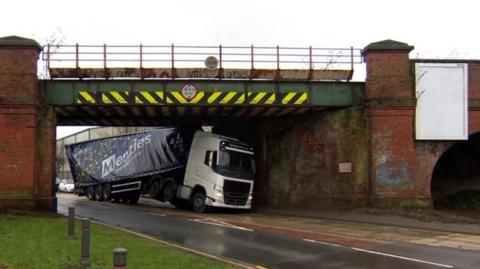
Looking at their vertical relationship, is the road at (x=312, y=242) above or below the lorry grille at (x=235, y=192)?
below

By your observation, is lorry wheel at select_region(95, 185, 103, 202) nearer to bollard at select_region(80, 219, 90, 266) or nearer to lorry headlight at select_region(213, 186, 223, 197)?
lorry headlight at select_region(213, 186, 223, 197)

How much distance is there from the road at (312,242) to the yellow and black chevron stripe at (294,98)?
511 cm

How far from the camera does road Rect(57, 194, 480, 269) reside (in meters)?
11.9

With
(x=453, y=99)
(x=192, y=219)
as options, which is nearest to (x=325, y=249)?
(x=192, y=219)

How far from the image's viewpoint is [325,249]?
13.6 m

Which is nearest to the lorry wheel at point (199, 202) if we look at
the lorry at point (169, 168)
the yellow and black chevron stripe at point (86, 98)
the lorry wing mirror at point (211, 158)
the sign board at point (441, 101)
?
the lorry at point (169, 168)

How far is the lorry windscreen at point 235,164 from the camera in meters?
26.3

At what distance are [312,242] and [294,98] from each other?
1058 centimetres

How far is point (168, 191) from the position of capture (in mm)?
30406

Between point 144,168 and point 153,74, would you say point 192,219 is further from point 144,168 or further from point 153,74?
point 144,168

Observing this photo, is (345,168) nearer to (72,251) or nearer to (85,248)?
(72,251)

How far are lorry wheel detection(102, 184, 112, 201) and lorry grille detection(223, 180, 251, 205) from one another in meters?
11.5

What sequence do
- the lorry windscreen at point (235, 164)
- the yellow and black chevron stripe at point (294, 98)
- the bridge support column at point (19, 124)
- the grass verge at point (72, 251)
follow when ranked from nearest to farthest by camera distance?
the grass verge at point (72, 251)
the bridge support column at point (19, 124)
the yellow and black chevron stripe at point (294, 98)
the lorry windscreen at point (235, 164)

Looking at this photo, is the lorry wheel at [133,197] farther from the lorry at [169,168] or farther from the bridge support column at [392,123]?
the bridge support column at [392,123]
